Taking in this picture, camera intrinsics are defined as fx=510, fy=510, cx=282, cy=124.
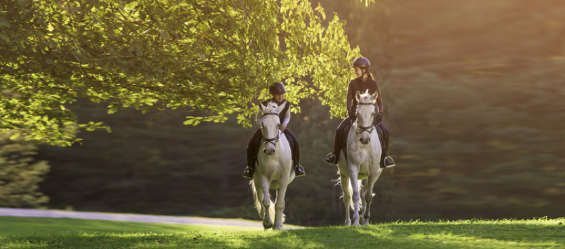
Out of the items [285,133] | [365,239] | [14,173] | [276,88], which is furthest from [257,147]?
[14,173]

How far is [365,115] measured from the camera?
9844mm

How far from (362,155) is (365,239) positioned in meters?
2.39

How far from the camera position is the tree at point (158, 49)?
367 inches

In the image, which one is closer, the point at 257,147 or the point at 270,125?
the point at 270,125

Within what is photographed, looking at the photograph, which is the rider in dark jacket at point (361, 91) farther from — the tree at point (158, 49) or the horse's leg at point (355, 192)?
the tree at point (158, 49)

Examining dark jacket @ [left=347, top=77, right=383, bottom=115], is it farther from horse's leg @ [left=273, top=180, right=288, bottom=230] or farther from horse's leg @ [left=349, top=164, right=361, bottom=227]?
horse's leg @ [left=273, top=180, right=288, bottom=230]

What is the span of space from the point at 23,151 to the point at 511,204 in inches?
636

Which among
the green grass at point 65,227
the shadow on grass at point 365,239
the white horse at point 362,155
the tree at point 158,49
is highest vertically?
the tree at point 158,49

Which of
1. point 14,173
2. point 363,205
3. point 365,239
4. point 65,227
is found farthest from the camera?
point 14,173

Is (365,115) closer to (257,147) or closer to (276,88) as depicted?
(276,88)

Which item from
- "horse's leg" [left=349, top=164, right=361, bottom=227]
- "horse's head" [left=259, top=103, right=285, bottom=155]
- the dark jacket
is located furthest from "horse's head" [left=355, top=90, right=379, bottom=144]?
"horse's head" [left=259, top=103, right=285, bottom=155]

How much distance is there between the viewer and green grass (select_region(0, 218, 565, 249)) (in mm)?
8031

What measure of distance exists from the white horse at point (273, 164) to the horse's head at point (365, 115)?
4.88ft

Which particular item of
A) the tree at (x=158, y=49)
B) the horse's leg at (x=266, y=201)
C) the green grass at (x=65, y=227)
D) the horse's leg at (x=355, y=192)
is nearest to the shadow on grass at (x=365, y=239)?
the horse's leg at (x=355, y=192)
